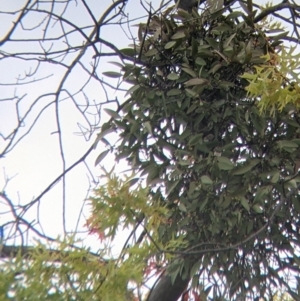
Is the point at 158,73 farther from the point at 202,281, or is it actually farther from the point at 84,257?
the point at 84,257

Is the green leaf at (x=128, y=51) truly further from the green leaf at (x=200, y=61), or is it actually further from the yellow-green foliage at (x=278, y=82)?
the yellow-green foliage at (x=278, y=82)

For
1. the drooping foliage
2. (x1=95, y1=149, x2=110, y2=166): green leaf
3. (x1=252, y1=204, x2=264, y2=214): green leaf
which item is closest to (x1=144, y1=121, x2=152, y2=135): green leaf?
the drooping foliage

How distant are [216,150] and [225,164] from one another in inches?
2.1

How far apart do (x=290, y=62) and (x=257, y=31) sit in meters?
0.25

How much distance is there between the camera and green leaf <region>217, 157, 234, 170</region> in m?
1.07

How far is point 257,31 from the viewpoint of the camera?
119 centimetres

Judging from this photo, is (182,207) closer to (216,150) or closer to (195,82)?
(216,150)

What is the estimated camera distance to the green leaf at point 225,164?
107 cm

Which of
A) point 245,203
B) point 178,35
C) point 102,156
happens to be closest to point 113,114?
point 102,156

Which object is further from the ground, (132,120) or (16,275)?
(132,120)

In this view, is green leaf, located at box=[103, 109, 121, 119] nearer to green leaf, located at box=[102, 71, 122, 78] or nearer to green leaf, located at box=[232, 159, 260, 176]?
green leaf, located at box=[102, 71, 122, 78]

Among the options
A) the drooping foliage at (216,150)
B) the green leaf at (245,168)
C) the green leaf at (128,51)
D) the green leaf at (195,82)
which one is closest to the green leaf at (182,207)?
the drooping foliage at (216,150)

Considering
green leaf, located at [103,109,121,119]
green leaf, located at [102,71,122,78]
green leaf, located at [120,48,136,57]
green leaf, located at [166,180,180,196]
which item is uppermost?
green leaf, located at [120,48,136,57]

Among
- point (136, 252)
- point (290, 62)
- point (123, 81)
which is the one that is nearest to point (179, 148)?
point (123, 81)
